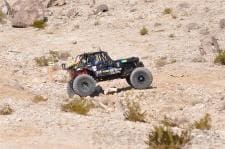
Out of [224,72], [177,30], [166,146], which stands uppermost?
[177,30]

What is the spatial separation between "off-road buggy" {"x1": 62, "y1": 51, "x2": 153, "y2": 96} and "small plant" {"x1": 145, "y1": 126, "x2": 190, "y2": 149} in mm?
9474

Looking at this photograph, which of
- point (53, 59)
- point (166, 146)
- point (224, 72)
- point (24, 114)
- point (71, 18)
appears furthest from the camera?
point (71, 18)

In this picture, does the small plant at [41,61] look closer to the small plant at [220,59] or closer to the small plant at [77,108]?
the small plant at [220,59]

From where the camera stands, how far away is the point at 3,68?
94.1ft

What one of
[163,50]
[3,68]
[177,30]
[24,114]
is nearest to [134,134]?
[24,114]

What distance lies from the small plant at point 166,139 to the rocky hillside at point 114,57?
17 cm

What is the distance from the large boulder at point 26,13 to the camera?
41.2 m

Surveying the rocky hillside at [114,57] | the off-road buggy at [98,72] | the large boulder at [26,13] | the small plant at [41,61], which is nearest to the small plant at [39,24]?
the rocky hillside at [114,57]

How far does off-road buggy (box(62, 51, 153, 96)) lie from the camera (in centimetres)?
2225

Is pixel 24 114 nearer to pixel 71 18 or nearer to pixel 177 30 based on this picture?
pixel 177 30

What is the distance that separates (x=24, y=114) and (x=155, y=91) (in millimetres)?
8099

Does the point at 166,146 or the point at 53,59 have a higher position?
the point at 53,59

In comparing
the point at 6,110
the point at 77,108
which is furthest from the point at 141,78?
the point at 6,110

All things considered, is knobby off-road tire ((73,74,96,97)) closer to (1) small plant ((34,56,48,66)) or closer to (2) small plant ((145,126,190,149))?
(1) small plant ((34,56,48,66))
